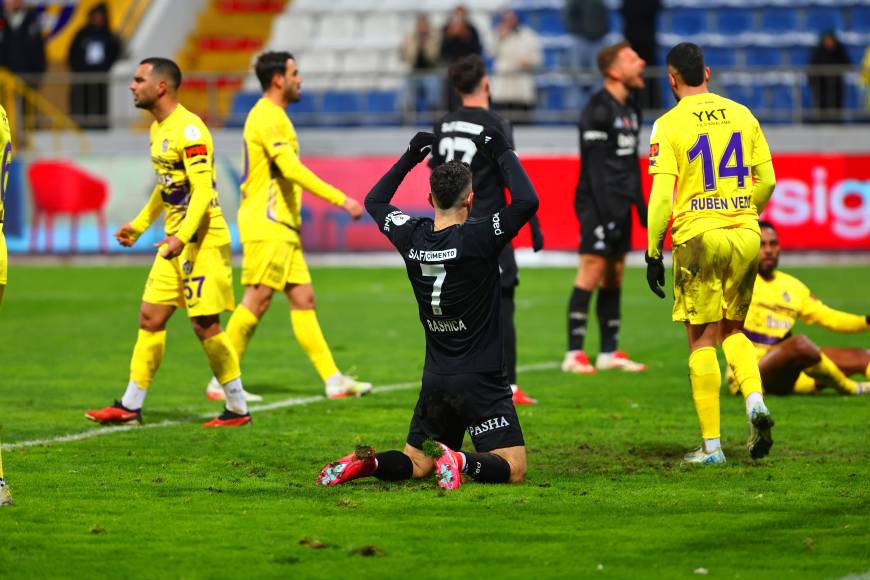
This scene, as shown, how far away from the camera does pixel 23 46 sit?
973 inches

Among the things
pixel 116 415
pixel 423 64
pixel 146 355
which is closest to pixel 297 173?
pixel 146 355

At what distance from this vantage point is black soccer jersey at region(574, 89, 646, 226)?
11.3 metres

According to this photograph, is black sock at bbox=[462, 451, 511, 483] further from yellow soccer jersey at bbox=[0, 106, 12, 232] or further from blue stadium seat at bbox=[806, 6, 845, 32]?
blue stadium seat at bbox=[806, 6, 845, 32]

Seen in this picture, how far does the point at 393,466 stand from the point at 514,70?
1665 centimetres

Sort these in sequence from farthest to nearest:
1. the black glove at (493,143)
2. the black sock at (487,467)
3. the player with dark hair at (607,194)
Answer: the player with dark hair at (607,194) < the black glove at (493,143) < the black sock at (487,467)

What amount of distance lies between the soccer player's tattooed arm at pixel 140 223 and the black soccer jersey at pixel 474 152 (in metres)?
1.74

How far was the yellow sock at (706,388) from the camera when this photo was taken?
24.4ft

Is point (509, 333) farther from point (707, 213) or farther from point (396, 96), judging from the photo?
point (396, 96)

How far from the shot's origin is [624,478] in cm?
706

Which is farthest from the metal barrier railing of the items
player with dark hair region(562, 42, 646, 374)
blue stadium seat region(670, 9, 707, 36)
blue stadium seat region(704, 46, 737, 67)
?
player with dark hair region(562, 42, 646, 374)

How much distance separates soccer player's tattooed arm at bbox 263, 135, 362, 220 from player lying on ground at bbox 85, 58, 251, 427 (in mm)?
1099

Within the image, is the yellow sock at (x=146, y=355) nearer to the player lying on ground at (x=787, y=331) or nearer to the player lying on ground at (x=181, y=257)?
the player lying on ground at (x=181, y=257)

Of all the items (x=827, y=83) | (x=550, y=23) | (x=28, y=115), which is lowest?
(x=28, y=115)

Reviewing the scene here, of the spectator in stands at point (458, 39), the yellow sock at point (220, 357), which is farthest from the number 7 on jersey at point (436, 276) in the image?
the spectator in stands at point (458, 39)
